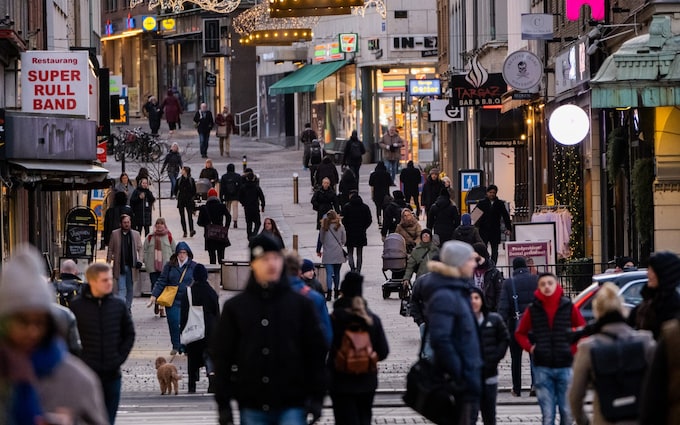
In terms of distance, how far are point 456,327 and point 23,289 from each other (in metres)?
5.51

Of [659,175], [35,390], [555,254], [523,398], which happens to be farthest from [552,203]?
[35,390]

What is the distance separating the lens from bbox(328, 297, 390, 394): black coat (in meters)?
12.0

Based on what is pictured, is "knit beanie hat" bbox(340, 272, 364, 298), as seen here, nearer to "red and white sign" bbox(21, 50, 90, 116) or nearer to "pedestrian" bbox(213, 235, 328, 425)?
"pedestrian" bbox(213, 235, 328, 425)

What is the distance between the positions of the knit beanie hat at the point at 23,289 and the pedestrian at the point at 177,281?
1571 centimetres

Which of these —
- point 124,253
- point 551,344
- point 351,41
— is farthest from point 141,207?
point 351,41

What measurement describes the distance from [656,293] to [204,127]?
49.8 meters

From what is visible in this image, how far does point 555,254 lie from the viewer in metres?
27.4

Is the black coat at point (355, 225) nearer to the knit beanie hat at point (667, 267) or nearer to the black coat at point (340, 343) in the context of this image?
the black coat at point (340, 343)

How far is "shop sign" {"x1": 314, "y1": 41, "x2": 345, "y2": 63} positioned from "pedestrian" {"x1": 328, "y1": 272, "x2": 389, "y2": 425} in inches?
2075

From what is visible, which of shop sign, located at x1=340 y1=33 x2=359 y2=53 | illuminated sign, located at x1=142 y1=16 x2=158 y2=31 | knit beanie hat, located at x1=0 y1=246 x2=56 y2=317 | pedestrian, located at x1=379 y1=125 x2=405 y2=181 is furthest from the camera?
illuminated sign, located at x1=142 y1=16 x2=158 y2=31

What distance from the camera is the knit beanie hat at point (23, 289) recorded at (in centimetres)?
659

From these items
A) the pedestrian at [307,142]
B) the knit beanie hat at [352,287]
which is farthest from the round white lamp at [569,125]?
the pedestrian at [307,142]

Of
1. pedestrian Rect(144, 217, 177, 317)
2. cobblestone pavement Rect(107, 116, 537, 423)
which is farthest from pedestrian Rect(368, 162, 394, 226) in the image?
pedestrian Rect(144, 217, 177, 317)

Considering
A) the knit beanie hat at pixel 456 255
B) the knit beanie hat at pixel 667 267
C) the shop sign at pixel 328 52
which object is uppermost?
the shop sign at pixel 328 52
